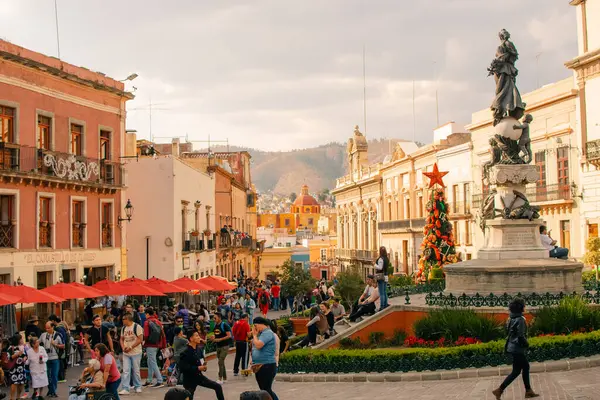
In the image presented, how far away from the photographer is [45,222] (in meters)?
29.2

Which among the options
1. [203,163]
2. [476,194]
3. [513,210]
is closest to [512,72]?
[513,210]

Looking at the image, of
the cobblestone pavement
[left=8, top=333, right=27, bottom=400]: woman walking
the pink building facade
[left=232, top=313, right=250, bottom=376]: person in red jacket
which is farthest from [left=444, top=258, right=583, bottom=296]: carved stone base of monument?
the pink building facade

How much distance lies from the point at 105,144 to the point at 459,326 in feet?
68.9

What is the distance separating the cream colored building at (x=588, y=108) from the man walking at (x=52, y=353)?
28830mm

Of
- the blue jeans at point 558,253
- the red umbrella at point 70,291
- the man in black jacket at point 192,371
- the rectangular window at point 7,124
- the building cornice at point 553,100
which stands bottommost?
the man in black jacket at point 192,371

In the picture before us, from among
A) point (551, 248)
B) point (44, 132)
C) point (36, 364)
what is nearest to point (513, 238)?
point (551, 248)

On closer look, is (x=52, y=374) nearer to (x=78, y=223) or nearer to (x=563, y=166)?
(x=78, y=223)

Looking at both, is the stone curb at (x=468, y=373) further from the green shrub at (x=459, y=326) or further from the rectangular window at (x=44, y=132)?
the rectangular window at (x=44, y=132)

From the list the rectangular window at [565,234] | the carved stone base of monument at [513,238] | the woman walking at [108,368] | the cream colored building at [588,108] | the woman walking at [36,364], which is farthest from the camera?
the rectangular window at [565,234]

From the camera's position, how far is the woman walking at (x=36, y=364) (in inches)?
597

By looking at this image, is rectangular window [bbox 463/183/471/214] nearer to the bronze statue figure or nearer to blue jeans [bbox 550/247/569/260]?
blue jeans [bbox 550/247/569/260]

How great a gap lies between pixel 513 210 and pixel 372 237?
2351 inches

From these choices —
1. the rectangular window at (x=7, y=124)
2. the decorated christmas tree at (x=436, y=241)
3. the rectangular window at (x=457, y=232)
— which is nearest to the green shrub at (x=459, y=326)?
the rectangular window at (x=7, y=124)

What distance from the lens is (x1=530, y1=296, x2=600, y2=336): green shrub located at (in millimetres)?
16031
